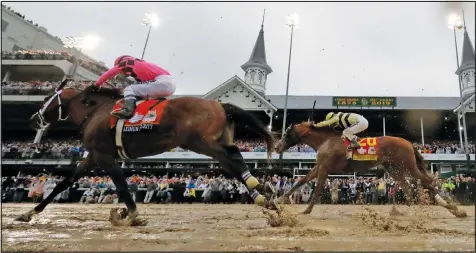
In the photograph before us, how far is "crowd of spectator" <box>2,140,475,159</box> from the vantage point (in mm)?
30422

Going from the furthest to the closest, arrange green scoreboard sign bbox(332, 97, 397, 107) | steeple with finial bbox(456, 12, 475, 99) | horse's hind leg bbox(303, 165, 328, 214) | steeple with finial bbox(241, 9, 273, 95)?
steeple with finial bbox(241, 9, 273, 95)
steeple with finial bbox(456, 12, 475, 99)
green scoreboard sign bbox(332, 97, 397, 107)
horse's hind leg bbox(303, 165, 328, 214)

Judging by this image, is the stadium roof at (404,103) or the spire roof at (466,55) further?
the spire roof at (466,55)

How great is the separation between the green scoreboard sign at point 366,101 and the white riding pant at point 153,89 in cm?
A: 2850

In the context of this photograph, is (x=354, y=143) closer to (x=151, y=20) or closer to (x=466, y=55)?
(x=151, y=20)

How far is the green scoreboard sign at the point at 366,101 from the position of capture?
32.9 meters

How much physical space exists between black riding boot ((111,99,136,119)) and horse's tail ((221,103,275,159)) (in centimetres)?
148

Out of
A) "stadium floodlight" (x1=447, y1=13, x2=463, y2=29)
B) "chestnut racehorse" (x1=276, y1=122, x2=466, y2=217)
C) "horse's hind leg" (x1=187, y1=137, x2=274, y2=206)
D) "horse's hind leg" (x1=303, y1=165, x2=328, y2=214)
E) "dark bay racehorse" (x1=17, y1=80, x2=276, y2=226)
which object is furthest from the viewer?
"stadium floodlight" (x1=447, y1=13, x2=463, y2=29)

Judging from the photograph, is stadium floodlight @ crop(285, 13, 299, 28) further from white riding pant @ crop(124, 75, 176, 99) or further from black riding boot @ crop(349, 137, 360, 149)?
white riding pant @ crop(124, 75, 176, 99)

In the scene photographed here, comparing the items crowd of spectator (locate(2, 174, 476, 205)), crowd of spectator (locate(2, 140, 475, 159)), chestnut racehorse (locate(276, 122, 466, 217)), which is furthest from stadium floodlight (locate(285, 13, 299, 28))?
chestnut racehorse (locate(276, 122, 466, 217))

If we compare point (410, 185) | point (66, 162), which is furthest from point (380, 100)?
point (66, 162)

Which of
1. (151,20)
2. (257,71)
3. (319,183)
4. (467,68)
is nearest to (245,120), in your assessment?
(319,183)

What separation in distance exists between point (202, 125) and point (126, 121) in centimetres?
136

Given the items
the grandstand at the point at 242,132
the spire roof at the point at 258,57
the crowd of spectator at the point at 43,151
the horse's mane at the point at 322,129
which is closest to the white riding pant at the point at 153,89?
the horse's mane at the point at 322,129

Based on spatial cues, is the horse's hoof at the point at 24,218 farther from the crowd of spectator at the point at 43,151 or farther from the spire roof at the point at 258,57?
the spire roof at the point at 258,57
